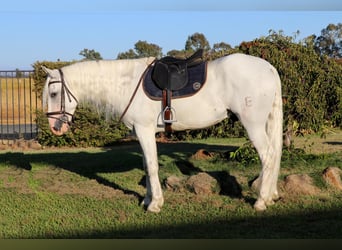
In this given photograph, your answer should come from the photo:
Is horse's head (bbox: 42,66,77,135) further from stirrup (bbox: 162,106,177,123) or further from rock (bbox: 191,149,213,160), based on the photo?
rock (bbox: 191,149,213,160)

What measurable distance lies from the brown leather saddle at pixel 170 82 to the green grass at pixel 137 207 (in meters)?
1.29

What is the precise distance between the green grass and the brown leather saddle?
1.29 m

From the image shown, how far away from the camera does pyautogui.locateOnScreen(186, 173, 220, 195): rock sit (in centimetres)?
680

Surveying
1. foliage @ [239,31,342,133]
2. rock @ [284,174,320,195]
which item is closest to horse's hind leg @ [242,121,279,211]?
rock @ [284,174,320,195]

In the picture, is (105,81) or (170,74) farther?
(105,81)

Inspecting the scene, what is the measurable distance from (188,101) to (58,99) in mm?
1760

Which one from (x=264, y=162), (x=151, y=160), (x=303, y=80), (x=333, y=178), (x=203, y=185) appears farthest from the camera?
(x=303, y=80)

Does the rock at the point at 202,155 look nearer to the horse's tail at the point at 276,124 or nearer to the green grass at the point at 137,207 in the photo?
the green grass at the point at 137,207

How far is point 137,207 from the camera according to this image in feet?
20.7

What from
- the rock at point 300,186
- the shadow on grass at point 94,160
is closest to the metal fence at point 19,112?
the shadow on grass at point 94,160

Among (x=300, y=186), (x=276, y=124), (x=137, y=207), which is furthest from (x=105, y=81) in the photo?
(x=300, y=186)

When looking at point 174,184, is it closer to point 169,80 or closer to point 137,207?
point 137,207

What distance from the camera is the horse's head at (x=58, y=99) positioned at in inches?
244

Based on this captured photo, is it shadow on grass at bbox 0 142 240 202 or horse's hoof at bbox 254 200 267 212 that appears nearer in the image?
horse's hoof at bbox 254 200 267 212
